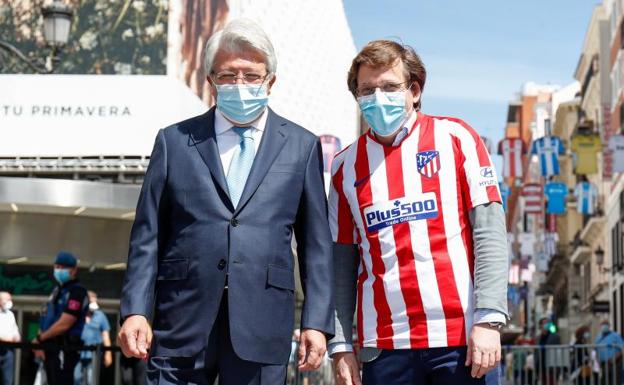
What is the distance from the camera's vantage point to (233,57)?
4.92 m

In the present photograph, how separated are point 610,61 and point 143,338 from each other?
55401 mm

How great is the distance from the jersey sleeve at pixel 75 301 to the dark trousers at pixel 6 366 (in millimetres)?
1080

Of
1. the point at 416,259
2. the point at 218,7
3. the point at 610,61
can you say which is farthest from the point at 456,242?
the point at 610,61

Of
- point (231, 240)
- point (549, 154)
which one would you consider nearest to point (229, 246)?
point (231, 240)

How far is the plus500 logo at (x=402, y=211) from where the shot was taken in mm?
4898

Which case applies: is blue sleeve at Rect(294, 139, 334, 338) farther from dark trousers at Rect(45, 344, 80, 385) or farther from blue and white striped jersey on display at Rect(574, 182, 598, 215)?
blue and white striped jersey on display at Rect(574, 182, 598, 215)

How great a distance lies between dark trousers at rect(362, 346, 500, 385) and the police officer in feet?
23.7

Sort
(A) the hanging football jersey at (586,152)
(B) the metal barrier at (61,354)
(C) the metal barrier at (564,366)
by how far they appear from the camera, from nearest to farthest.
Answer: (B) the metal barrier at (61,354), (C) the metal barrier at (564,366), (A) the hanging football jersey at (586,152)

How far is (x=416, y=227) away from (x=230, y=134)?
73 cm

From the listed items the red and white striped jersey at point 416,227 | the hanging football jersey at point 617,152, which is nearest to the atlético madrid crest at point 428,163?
the red and white striped jersey at point 416,227

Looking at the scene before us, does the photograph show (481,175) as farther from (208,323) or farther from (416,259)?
(208,323)

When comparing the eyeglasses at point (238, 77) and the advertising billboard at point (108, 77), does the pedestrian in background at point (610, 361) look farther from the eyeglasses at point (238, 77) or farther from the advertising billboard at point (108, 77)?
the eyeglasses at point (238, 77)

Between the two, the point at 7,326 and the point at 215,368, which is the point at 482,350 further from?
the point at 7,326

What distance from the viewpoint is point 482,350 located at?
4.66m
